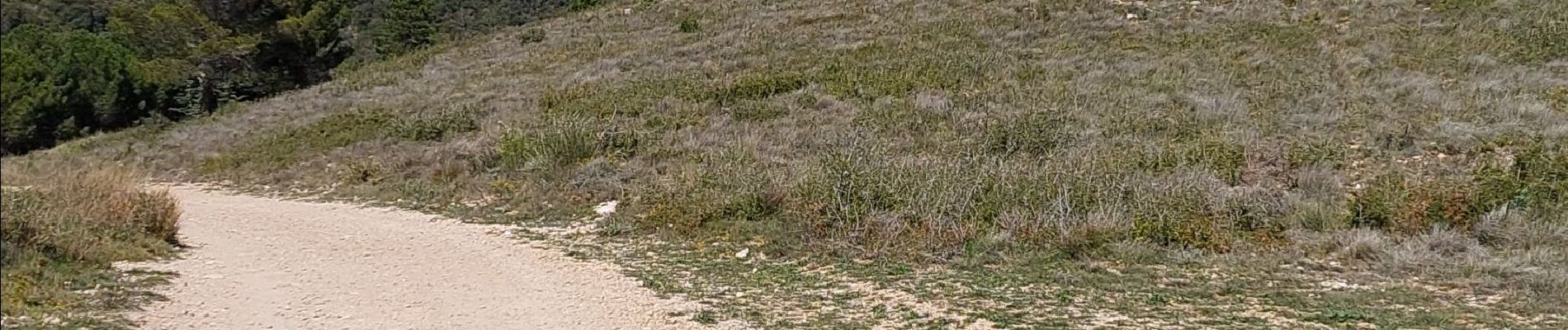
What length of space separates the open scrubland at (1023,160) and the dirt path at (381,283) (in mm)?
501

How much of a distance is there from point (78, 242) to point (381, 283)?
1.70 metres

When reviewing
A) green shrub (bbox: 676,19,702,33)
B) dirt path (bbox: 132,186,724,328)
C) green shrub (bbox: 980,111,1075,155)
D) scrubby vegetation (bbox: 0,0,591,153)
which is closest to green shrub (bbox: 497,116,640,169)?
dirt path (bbox: 132,186,724,328)

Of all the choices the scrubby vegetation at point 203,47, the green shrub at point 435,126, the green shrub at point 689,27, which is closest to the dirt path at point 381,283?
the green shrub at point 435,126

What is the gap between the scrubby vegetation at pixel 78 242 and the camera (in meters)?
5.23

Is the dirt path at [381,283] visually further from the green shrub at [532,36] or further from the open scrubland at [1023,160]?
the green shrub at [532,36]

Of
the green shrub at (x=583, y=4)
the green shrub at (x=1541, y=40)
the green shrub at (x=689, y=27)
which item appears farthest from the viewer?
the green shrub at (x=583, y=4)

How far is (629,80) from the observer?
1925 cm

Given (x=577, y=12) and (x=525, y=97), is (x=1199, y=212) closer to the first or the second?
(x=525, y=97)

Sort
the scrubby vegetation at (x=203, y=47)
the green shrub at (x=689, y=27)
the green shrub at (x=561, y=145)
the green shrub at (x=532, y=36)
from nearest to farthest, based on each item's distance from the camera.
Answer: the green shrub at (x=561, y=145), the scrubby vegetation at (x=203, y=47), the green shrub at (x=689, y=27), the green shrub at (x=532, y=36)

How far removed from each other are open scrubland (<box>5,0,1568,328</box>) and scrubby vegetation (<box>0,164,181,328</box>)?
51 centimetres

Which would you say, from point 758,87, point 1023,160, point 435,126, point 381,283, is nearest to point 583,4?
point 758,87

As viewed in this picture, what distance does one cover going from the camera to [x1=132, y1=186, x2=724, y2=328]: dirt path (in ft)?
19.0

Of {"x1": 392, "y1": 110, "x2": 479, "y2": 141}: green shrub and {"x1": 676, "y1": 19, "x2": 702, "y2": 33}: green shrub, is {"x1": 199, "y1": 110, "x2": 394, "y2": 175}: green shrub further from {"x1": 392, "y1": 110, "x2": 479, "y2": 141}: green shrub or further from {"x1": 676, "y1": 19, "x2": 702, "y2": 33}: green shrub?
{"x1": 676, "y1": 19, "x2": 702, "y2": 33}: green shrub

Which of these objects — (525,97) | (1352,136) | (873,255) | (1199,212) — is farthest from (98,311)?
(525,97)
